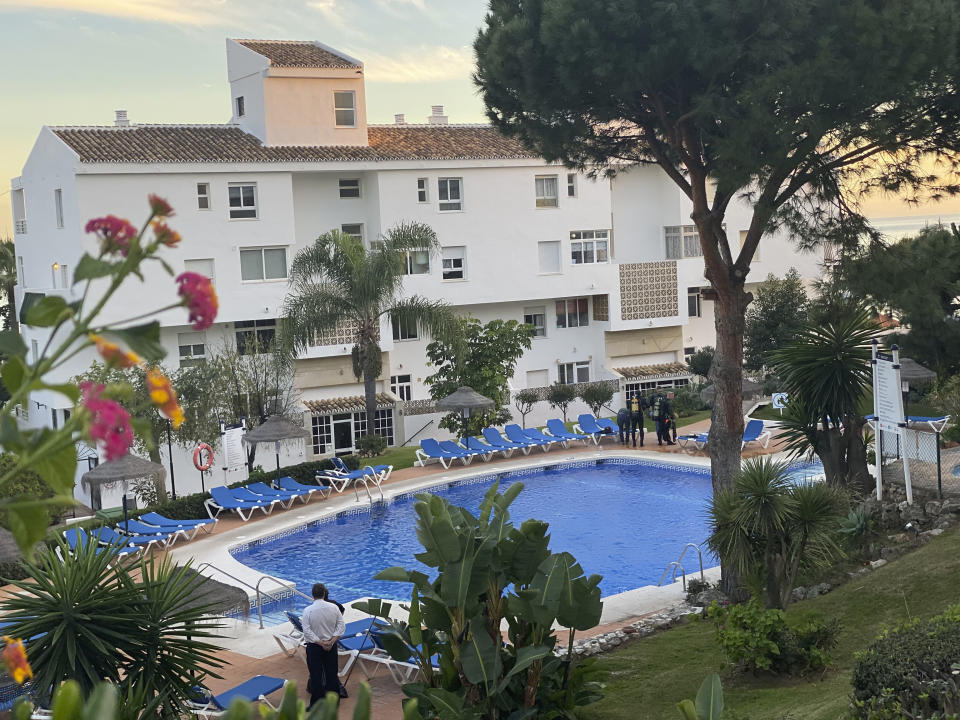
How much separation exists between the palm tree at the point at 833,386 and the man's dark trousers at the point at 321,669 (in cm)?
904

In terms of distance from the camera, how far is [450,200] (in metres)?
40.3

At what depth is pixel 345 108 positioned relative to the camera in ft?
131

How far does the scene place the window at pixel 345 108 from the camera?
130 ft

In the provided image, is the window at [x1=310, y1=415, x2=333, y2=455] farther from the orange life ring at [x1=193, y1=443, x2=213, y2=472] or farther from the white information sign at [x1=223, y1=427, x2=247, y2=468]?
the orange life ring at [x1=193, y1=443, x2=213, y2=472]

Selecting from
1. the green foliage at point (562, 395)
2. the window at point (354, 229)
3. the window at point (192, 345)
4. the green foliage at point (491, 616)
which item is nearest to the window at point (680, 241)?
the green foliage at point (562, 395)

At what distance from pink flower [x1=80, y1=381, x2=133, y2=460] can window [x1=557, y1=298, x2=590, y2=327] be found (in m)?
41.6

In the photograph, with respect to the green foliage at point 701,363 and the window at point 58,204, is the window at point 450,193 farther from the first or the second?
the window at point 58,204

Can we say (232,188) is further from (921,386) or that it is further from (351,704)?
(351,704)

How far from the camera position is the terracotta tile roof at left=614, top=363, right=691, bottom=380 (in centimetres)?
4381

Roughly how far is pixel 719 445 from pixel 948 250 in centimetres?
479

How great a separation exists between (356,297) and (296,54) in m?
14.4

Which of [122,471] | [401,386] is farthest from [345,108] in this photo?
[122,471]

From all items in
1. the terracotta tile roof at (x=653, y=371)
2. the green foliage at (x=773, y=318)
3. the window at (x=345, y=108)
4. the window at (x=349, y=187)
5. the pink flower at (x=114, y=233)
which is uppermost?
the window at (x=345, y=108)

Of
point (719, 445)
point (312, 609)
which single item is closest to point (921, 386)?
point (719, 445)
